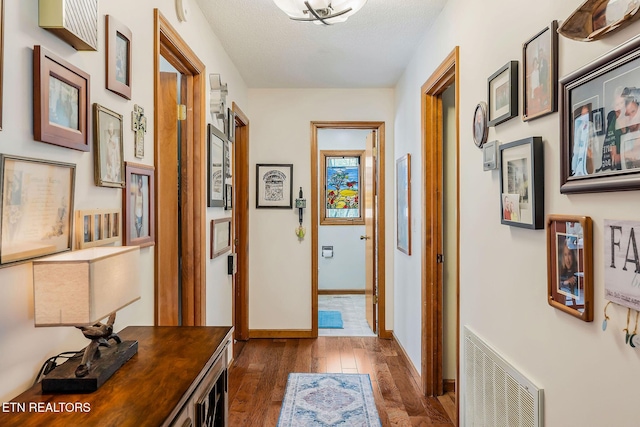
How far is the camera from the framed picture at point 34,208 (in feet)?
3.14

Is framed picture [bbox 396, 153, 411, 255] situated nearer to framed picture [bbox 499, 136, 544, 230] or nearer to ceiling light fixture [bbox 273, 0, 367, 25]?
ceiling light fixture [bbox 273, 0, 367, 25]

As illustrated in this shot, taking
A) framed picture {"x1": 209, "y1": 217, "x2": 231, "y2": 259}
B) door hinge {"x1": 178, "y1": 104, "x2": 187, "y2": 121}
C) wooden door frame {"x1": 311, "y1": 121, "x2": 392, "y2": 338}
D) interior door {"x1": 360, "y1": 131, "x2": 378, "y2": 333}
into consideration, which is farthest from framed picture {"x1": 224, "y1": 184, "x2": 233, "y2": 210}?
A: interior door {"x1": 360, "y1": 131, "x2": 378, "y2": 333}

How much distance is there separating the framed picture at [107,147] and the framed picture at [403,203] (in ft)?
7.67

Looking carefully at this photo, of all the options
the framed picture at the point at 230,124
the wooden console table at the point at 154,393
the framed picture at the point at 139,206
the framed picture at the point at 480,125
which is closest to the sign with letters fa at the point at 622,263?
the framed picture at the point at 480,125

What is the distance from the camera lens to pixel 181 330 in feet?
4.95

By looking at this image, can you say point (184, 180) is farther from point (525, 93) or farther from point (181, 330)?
point (525, 93)

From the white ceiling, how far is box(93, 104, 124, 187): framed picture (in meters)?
1.31

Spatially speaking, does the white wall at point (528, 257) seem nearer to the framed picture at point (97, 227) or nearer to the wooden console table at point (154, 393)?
the wooden console table at point (154, 393)

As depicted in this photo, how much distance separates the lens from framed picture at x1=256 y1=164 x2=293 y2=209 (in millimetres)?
4137

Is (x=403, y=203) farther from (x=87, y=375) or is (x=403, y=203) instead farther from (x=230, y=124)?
(x=87, y=375)

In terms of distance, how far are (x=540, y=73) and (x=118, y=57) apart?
4.91 ft

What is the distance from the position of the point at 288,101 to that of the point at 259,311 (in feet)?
7.11

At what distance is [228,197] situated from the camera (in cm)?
327

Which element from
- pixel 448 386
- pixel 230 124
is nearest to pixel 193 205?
pixel 230 124
